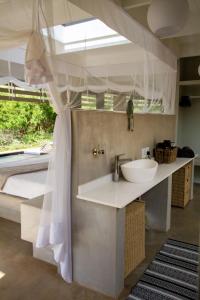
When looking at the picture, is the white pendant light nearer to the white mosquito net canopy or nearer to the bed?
the white mosquito net canopy

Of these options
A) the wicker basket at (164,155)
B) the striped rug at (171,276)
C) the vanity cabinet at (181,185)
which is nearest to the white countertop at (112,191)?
the striped rug at (171,276)

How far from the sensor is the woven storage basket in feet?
6.93

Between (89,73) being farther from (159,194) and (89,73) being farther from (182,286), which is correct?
(182,286)

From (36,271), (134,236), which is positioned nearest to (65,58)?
(134,236)

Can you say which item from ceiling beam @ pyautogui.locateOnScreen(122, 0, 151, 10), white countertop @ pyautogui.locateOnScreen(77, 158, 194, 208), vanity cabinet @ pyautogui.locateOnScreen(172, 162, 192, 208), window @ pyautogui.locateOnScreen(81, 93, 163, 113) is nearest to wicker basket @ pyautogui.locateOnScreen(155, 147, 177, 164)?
vanity cabinet @ pyautogui.locateOnScreen(172, 162, 192, 208)

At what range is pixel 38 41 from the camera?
1.57 m

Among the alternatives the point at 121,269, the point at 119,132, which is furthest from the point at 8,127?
the point at 121,269

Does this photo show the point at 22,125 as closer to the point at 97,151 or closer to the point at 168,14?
the point at 97,151

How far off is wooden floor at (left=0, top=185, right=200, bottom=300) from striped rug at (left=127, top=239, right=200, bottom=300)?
0.08 meters

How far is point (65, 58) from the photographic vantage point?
180 cm

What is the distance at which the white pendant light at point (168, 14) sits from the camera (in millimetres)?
1378

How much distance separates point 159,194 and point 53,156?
1577mm

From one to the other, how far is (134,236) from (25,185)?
1.43m

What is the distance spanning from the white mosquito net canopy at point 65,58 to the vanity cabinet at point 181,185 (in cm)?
167
